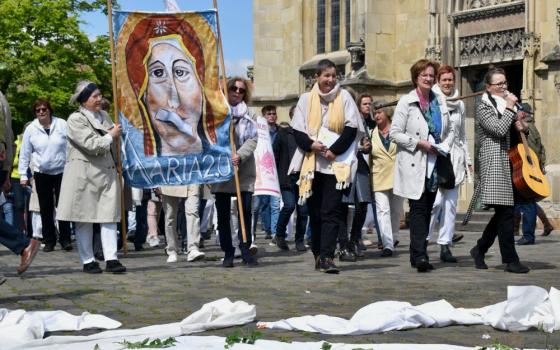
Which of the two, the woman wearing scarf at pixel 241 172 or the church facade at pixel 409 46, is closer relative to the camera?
the woman wearing scarf at pixel 241 172

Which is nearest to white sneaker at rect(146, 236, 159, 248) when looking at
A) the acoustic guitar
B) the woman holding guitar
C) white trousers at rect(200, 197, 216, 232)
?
white trousers at rect(200, 197, 216, 232)

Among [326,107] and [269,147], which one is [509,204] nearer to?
[326,107]

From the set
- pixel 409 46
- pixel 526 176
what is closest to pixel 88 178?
pixel 526 176

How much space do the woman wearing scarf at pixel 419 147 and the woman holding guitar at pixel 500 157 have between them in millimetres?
509

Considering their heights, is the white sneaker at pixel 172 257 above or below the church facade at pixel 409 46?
below

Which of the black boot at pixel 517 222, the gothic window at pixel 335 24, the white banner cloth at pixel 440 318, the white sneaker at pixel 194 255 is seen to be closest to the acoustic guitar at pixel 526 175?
the white banner cloth at pixel 440 318

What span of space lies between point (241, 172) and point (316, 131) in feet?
5.08

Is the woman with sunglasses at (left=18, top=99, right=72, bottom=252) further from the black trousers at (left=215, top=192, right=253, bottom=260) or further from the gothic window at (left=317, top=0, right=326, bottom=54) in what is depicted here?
the gothic window at (left=317, top=0, right=326, bottom=54)

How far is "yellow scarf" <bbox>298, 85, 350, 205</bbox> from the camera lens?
11.3 m

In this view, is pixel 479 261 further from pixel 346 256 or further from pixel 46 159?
pixel 46 159

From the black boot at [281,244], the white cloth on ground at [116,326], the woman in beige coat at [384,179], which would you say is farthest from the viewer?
the black boot at [281,244]

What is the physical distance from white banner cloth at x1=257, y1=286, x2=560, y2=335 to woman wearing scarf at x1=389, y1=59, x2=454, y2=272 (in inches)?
155

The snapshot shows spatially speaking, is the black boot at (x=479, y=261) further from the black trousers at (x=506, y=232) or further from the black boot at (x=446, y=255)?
the black boot at (x=446, y=255)

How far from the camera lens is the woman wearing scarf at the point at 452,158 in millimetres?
12500
